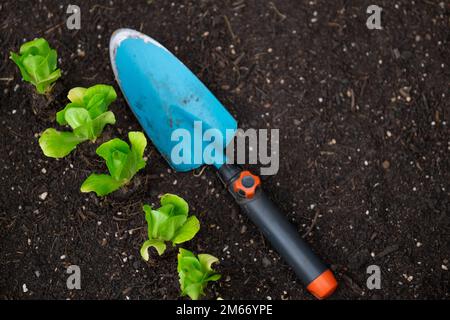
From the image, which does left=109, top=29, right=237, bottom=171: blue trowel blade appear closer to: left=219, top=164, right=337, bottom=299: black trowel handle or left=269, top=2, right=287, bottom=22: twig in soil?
left=219, top=164, right=337, bottom=299: black trowel handle

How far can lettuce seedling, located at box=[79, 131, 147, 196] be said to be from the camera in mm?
1135

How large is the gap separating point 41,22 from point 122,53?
0.89 feet

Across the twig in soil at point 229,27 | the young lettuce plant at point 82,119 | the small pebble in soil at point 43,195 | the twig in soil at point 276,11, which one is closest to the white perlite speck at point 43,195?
the small pebble in soil at point 43,195

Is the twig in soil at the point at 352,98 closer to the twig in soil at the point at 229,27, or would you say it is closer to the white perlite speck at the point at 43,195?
the twig in soil at the point at 229,27

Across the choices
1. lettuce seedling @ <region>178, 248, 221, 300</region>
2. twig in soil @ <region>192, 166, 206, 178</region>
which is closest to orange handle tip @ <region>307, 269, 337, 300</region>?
lettuce seedling @ <region>178, 248, 221, 300</region>

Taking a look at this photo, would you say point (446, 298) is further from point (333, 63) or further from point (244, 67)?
point (244, 67)

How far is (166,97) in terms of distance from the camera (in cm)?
130

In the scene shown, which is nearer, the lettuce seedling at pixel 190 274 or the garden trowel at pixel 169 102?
the lettuce seedling at pixel 190 274

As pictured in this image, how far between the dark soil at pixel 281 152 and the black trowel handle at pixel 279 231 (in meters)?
0.08

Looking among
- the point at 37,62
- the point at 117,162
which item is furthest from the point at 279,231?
the point at 37,62

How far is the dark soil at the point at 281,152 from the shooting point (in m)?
1.27

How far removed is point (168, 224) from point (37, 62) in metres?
0.45

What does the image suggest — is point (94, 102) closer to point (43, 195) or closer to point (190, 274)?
point (43, 195)

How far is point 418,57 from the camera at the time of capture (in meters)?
1.37
